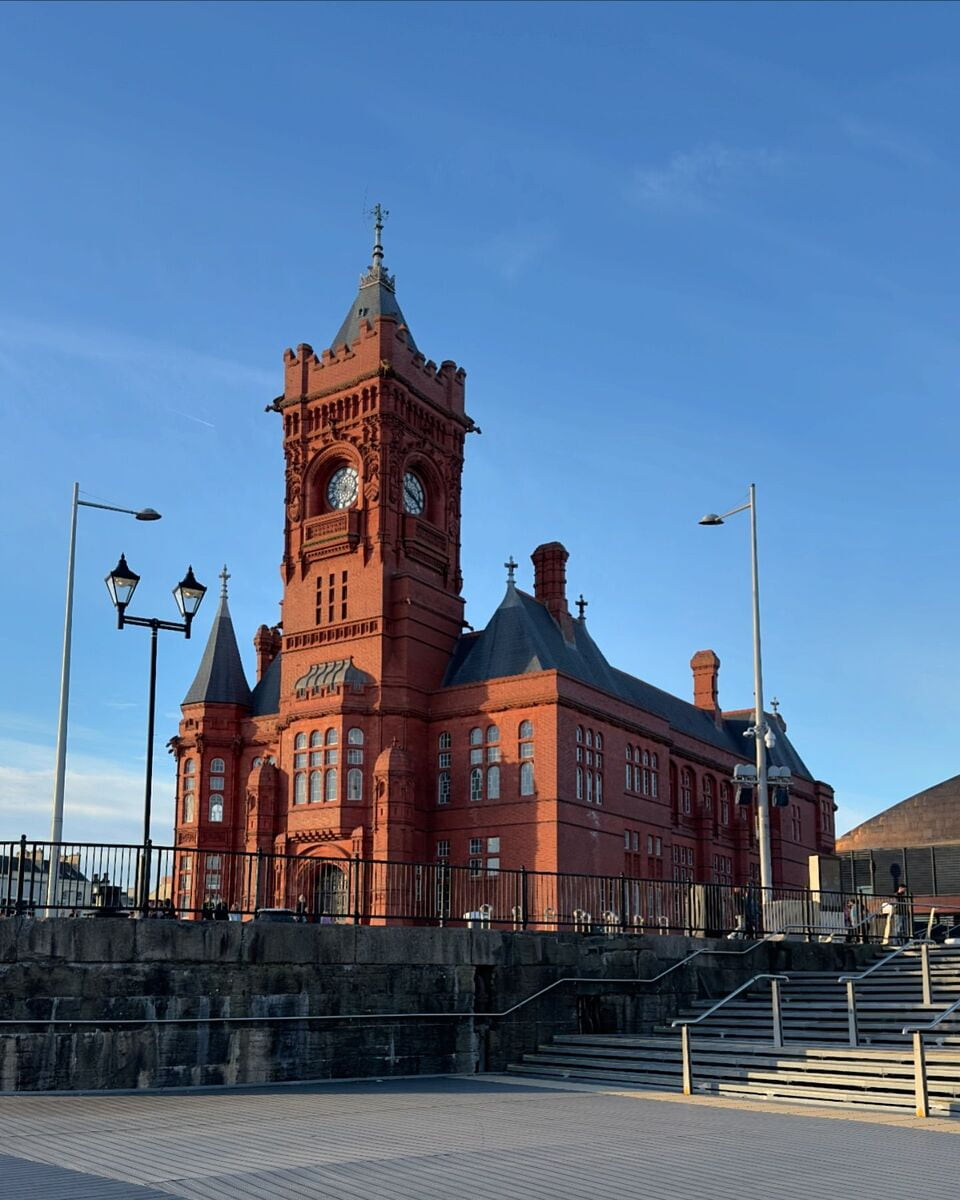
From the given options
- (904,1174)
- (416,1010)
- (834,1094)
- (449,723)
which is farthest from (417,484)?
(904,1174)

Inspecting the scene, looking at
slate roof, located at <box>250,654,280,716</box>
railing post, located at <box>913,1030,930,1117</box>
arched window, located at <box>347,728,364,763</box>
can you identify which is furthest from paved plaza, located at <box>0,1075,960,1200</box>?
slate roof, located at <box>250,654,280,716</box>

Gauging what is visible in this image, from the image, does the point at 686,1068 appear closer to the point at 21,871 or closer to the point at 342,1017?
the point at 342,1017

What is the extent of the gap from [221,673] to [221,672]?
0.34 ft

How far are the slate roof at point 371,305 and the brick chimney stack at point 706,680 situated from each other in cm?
3148

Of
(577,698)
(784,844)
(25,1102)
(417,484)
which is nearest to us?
(25,1102)

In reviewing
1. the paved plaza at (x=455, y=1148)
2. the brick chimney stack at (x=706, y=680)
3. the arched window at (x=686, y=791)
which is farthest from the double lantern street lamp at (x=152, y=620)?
the brick chimney stack at (x=706, y=680)

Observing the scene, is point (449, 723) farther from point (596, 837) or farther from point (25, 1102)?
point (25, 1102)

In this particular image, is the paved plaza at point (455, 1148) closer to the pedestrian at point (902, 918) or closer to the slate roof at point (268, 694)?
the pedestrian at point (902, 918)

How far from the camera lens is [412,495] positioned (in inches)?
2188

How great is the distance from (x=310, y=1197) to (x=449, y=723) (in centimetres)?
4160

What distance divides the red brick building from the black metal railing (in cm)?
327

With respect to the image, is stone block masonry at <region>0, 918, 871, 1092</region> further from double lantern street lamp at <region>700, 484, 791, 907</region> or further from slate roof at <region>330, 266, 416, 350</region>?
slate roof at <region>330, 266, 416, 350</region>

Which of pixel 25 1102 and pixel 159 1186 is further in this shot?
pixel 25 1102

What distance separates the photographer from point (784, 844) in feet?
243
